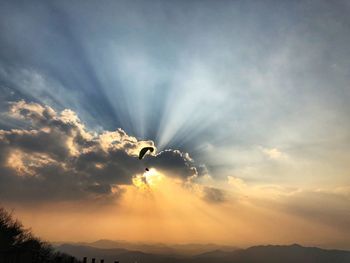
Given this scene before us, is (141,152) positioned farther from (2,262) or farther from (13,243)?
(2,262)

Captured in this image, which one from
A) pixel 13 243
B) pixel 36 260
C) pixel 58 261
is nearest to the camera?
pixel 58 261

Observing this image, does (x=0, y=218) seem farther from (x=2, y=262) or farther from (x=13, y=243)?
(x=2, y=262)

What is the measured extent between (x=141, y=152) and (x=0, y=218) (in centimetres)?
2833

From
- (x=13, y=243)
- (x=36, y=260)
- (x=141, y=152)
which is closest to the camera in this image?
(x=36, y=260)

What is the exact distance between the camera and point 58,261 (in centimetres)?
1722

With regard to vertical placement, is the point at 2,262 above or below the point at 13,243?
below

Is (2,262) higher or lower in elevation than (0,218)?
lower

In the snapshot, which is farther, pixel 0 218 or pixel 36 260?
pixel 0 218

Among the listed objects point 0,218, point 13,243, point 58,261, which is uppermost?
point 0,218

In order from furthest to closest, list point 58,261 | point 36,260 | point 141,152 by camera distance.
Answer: point 141,152, point 36,260, point 58,261

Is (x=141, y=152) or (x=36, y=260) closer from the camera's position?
(x=36, y=260)

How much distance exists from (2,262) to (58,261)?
2.86 meters

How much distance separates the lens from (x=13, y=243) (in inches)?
2181

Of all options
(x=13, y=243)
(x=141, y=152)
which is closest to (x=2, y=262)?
(x=141, y=152)
